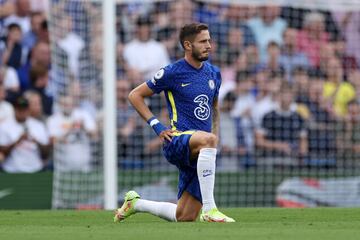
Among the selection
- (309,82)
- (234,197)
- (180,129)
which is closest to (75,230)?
(180,129)

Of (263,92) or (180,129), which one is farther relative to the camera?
(263,92)

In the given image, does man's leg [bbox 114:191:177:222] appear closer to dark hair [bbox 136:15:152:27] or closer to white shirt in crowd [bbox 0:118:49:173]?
white shirt in crowd [bbox 0:118:49:173]

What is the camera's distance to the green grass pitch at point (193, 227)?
8.60 m

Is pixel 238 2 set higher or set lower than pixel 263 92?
higher

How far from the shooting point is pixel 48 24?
19.6 m

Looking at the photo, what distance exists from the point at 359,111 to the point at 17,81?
6471mm

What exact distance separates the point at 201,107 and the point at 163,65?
7.92 m

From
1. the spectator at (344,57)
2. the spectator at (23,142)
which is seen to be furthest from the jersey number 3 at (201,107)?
the spectator at (344,57)

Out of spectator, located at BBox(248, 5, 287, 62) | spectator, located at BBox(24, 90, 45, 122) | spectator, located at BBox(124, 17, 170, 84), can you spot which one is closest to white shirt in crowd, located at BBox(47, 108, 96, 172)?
spectator, located at BBox(24, 90, 45, 122)

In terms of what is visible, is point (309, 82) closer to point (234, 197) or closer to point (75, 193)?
point (234, 197)

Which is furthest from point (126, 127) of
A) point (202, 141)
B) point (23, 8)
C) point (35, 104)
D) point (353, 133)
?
point (202, 141)

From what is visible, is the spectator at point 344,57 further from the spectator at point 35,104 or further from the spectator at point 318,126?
the spectator at point 35,104

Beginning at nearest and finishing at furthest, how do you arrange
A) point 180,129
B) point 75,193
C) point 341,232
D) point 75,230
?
point 341,232
point 75,230
point 180,129
point 75,193

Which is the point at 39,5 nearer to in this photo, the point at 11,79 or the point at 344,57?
the point at 11,79
